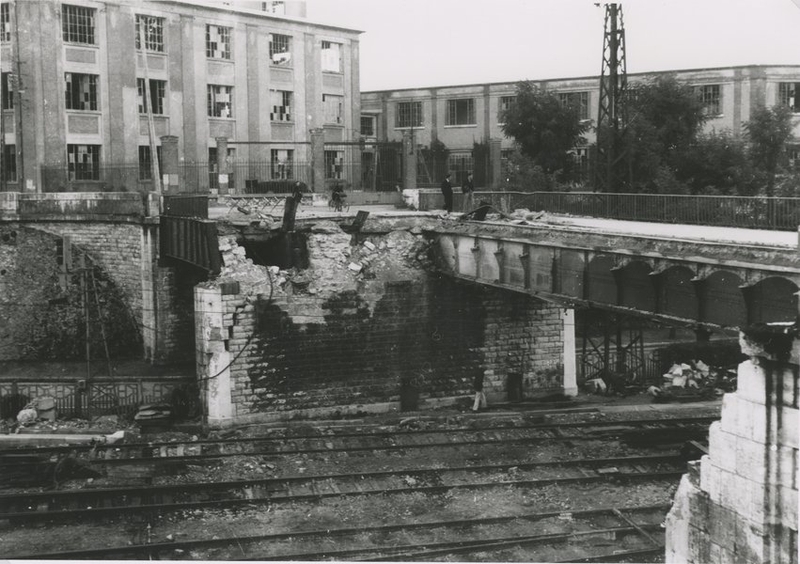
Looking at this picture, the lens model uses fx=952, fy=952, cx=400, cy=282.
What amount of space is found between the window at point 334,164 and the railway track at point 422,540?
30.4 meters

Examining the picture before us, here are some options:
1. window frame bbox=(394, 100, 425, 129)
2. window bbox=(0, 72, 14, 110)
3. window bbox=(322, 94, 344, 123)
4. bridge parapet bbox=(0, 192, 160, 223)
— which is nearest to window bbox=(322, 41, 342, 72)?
window bbox=(322, 94, 344, 123)

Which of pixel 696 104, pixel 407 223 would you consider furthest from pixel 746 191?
pixel 407 223

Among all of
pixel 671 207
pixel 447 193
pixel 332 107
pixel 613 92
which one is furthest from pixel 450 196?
pixel 332 107

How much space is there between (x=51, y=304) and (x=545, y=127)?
25.6 m

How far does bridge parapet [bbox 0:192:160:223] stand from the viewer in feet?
94.2

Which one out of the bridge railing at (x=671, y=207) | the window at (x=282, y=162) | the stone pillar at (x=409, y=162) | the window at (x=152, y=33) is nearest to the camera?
the bridge railing at (x=671, y=207)

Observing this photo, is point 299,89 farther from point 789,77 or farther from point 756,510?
point 756,510

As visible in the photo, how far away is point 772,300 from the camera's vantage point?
528 inches

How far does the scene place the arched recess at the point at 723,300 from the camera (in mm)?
14102

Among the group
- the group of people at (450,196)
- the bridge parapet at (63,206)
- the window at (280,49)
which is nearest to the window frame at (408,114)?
the window at (280,49)

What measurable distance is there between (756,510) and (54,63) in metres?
31.7

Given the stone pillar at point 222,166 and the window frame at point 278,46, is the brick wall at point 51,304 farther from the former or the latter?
the window frame at point 278,46

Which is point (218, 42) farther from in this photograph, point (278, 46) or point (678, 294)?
point (678, 294)

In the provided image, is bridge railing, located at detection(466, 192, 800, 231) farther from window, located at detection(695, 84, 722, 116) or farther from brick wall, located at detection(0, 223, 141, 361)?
window, located at detection(695, 84, 722, 116)
